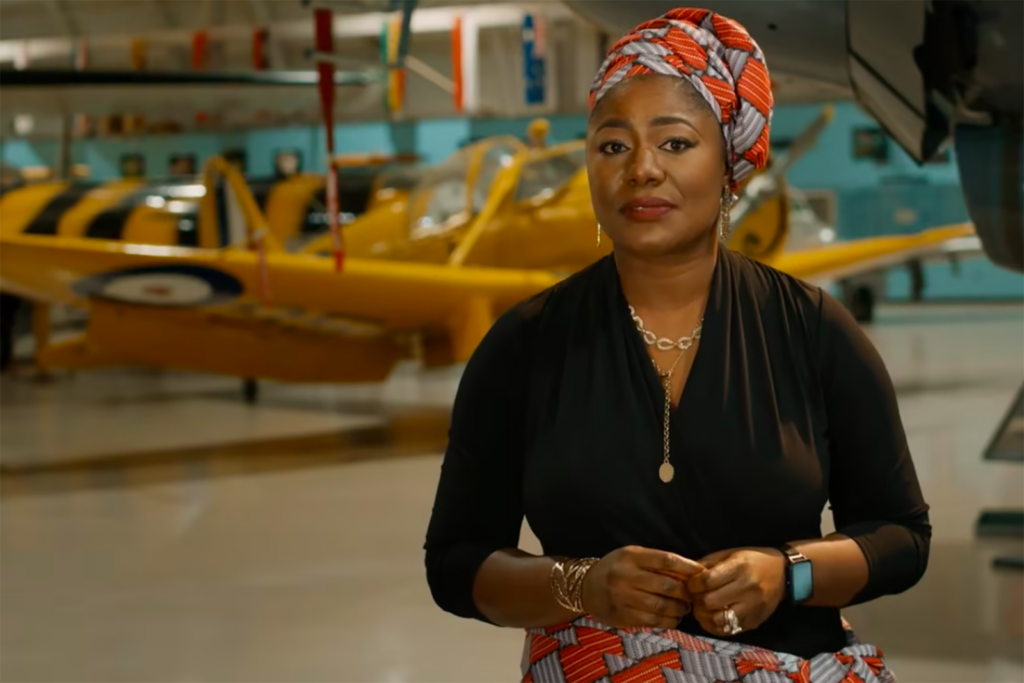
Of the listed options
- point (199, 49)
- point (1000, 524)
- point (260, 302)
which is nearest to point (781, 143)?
point (199, 49)

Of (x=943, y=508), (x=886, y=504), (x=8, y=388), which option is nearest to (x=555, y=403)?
(x=886, y=504)

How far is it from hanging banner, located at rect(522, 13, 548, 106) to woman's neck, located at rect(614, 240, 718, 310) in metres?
13.6

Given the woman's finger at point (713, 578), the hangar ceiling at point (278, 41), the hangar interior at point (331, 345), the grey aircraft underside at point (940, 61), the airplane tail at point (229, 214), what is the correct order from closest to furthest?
the woman's finger at point (713, 578), the grey aircraft underside at point (940, 61), the hangar interior at point (331, 345), the airplane tail at point (229, 214), the hangar ceiling at point (278, 41)

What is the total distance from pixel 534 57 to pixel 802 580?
13.9m

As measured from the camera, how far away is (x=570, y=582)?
129 centimetres

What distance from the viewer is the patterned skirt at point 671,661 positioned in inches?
50.5

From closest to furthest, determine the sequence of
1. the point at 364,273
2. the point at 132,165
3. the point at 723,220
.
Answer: the point at 723,220 → the point at 364,273 → the point at 132,165

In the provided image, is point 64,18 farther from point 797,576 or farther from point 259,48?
point 797,576

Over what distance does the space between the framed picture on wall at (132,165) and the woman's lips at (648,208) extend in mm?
17769

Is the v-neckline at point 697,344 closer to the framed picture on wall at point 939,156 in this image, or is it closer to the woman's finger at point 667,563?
the woman's finger at point 667,563

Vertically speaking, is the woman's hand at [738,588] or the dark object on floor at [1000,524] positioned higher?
the woman's hand at [738,588]

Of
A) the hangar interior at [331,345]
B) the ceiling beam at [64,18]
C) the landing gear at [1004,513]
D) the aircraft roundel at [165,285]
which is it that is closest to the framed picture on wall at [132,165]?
the ceiling beam at [64,18]

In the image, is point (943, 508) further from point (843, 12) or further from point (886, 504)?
point (886, 504)

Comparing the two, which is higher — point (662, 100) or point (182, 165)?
point (662, 100)
